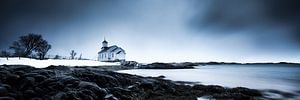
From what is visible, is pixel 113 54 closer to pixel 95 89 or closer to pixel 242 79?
pixel 242 79

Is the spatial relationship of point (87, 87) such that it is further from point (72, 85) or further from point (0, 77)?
point (0, 77)

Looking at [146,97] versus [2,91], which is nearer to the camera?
[2,91]

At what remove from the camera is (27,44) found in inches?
2002

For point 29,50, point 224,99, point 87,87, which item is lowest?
point 224,99

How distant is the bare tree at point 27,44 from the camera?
49906 millimetres

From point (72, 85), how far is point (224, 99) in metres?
7.67

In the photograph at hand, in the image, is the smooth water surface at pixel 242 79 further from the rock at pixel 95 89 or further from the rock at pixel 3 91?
the rock at pixel 3 91

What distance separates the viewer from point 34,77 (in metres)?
9.57

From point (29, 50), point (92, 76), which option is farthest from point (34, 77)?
point (29, 50)

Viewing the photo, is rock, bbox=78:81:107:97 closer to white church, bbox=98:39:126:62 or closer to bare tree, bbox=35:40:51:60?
bare tree, bbox=35:40:51:60

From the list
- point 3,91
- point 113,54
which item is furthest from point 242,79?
point 113,54

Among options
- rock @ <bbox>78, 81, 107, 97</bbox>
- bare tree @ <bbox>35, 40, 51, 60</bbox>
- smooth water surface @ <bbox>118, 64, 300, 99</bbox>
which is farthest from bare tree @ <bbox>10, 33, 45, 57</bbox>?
rock @ <bbox>78, 81, 107, 97</bbox>

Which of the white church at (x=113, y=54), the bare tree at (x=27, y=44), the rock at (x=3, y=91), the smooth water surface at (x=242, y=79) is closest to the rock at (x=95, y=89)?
the rock at (x=3, y=91)

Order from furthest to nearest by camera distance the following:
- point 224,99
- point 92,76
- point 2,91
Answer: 1. point 92,76
2. point 224,99
3. point 2,91
